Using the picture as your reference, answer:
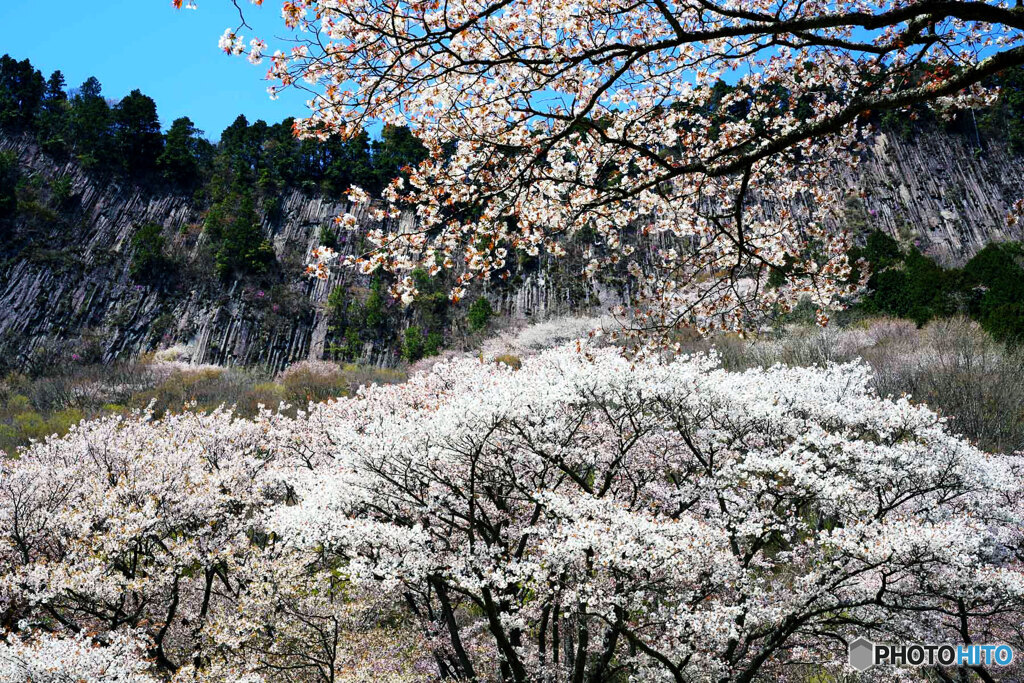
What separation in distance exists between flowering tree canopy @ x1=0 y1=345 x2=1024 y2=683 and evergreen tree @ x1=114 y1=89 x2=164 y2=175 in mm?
54176

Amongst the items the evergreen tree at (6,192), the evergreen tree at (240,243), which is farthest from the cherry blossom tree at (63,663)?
the evergreen tree at (6,192)

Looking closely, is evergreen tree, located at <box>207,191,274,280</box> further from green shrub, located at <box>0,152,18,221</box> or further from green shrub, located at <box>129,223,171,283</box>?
green shrub, located at <box>0,152,18,221</box>

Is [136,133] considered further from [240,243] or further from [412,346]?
[412,346]

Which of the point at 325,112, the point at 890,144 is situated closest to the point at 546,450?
the point at 325,112

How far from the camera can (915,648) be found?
370 inches

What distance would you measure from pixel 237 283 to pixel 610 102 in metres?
50.6

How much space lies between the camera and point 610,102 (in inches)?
227

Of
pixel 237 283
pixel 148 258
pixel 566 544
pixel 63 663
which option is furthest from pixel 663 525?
pixel 148 258

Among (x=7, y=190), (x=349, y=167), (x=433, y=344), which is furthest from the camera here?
(x=349, y=167)

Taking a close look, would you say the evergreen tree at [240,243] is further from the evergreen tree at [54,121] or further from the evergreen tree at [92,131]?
the evergreen tree at [54,121]

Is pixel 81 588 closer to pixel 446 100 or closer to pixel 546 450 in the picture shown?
pixel 546 450

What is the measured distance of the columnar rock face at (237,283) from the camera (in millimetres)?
44750

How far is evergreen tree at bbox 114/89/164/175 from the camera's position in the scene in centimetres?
5556

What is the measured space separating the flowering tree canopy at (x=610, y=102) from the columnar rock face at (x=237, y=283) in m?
40.2
